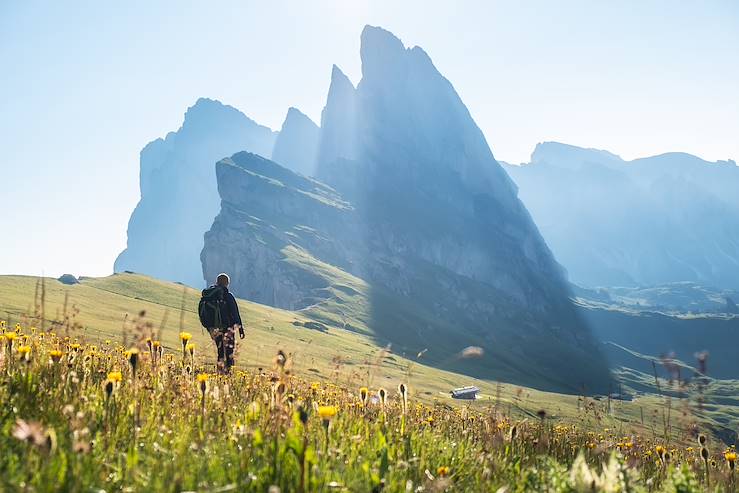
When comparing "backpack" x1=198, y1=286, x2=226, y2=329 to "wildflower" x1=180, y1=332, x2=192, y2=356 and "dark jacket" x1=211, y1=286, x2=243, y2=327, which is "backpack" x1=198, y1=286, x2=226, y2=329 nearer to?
"dark jacket" x1=211, y1=286, x2=243, y2=327

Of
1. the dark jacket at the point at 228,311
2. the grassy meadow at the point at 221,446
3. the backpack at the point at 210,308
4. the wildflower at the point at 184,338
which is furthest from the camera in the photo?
the dark jacket at the point at 228,311

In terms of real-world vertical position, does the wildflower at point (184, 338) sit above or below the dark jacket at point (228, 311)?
below

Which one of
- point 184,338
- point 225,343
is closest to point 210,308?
point 225,343

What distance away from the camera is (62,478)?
2.90m

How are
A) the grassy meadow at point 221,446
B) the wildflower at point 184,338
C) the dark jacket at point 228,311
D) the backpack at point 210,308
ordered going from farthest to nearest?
the dark jacket at point 228,311
the backpack at point 210,308
the wildflower at point 184,338
the grassy meadow at point 221,446

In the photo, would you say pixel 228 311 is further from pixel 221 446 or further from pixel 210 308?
pixel 221 446

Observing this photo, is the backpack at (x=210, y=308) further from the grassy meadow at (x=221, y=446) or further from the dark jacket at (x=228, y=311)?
the grassy meadow at (x=221, y=446)

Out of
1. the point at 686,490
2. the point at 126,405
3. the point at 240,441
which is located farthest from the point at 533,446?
the point at 126,405

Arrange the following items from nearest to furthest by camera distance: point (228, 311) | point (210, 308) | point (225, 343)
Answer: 1. point (225, 343)
2. point (210, 308)
3. point (228, 311)

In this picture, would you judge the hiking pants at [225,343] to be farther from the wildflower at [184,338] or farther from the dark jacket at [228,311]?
the dark jacket at [228,311]

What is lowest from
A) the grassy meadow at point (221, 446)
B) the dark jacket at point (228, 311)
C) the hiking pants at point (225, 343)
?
the grassy meadow at point (221, 446)

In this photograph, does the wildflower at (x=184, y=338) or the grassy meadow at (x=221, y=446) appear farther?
the wildflower at (x=184, y=338)

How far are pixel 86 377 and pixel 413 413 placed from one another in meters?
4.16

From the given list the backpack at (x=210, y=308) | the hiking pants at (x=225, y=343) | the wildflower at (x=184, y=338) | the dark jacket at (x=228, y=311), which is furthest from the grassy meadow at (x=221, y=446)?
the dark jacket at (x=228, y=311)
